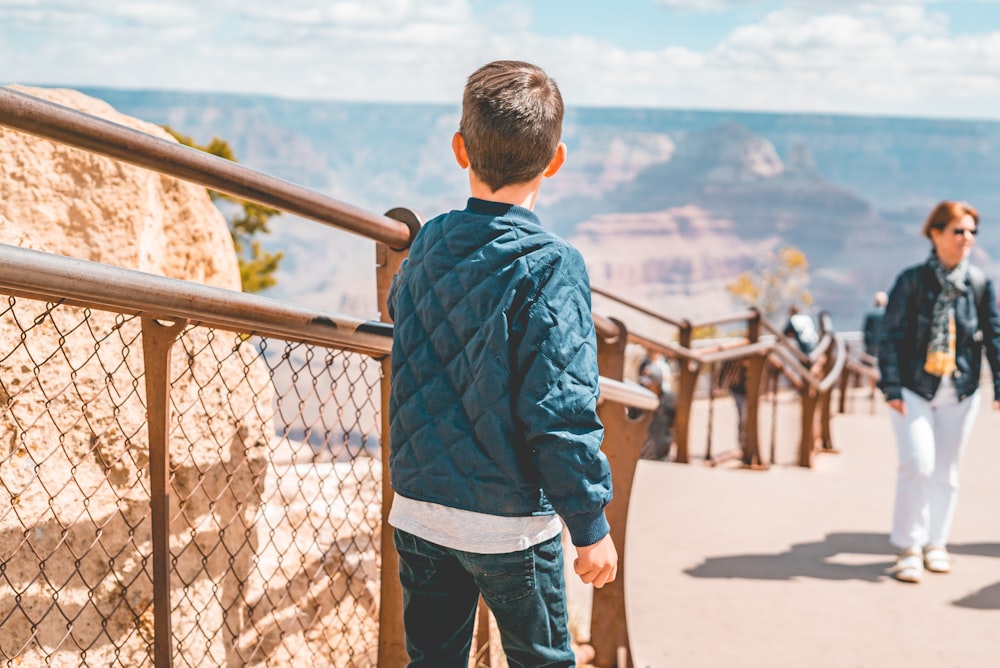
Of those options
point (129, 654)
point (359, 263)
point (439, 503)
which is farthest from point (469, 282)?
point (359, 263)

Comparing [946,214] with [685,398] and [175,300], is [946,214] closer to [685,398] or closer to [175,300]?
[685,398]

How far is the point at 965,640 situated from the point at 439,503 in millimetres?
2854

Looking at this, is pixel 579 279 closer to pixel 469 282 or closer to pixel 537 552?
pixel 469 282

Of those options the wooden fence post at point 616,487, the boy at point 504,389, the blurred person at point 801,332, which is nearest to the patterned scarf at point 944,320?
the wooden fence post at point 616,487

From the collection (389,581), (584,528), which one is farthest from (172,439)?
(584,528)

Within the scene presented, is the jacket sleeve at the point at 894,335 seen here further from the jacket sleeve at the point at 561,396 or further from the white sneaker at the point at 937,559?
the jacket sleeve at the point at 561,396

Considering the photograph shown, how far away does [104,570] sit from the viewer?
2037 millimetres

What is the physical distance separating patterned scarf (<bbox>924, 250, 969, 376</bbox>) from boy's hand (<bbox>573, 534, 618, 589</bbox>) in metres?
3.08

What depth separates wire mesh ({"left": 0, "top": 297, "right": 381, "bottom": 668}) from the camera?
1926 millimetres

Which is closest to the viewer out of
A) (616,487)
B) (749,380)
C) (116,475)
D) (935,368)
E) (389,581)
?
(116,475)

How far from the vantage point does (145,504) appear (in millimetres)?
2121

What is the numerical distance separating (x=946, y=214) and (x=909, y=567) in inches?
61.9

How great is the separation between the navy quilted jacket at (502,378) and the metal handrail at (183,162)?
43 centimetres

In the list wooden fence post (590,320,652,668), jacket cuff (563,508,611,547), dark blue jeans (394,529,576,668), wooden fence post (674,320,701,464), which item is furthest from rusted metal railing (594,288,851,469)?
jacket cuff (563,508,611,547)
